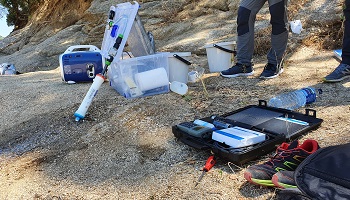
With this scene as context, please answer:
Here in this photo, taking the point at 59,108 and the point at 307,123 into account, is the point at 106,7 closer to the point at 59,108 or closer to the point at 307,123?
the point at 59,108

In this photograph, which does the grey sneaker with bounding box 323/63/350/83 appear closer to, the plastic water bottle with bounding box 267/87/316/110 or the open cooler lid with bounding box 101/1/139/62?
the plastic water bottle with bounding box 267/87/316/110

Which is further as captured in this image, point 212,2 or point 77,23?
point 77,23

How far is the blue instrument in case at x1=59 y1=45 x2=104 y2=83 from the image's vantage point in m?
3.74

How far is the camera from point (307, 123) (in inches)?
85.9

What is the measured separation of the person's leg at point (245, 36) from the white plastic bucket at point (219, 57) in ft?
0.77

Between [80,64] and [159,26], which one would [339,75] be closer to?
[80,64]

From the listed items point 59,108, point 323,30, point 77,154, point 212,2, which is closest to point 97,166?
point 77,154

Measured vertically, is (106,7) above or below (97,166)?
above

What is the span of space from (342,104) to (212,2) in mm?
5016

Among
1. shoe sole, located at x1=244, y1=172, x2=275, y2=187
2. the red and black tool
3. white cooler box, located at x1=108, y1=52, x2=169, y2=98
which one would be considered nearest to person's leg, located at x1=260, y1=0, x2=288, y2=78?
white cooler box, located at x1=108, y1=52, x2=169, y2=98

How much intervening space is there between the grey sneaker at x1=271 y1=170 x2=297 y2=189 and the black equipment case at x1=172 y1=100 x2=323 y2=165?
10.6 inches

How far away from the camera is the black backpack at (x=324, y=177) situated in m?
1.29

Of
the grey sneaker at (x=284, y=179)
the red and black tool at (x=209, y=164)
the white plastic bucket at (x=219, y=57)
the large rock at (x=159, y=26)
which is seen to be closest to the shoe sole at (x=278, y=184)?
the grey sneaker at (x=284, y=179)

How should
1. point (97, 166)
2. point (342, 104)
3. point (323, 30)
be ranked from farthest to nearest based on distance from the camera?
1. point (323, 30)
2. point (342, 104)
3. point (97, 166)
